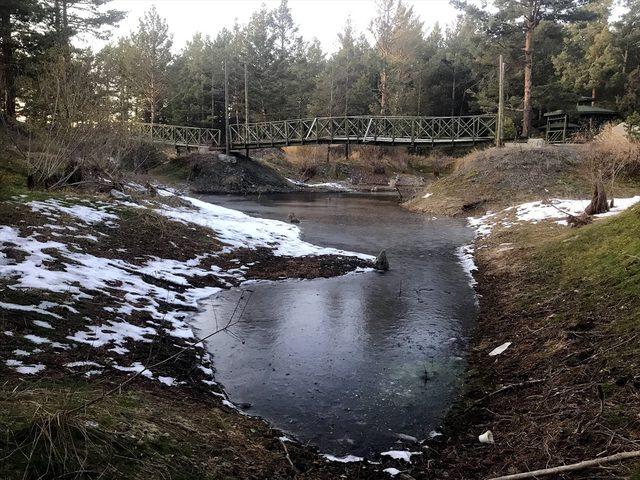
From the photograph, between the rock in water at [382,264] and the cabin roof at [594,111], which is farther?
the cabin roof at [594,111]

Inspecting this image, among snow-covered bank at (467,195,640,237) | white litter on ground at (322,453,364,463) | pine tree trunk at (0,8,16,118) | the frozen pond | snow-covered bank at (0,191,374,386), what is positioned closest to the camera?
white litter on ground at (322,453,364,463)

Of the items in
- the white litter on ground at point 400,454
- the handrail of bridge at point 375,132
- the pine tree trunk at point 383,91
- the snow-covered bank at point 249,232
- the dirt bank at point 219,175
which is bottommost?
the white litter on ground at point 400,454

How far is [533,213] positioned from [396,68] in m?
31.9

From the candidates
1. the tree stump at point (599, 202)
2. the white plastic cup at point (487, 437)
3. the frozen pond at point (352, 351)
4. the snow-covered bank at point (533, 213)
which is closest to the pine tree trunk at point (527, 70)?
the snow-covered bank at point (533, 213)

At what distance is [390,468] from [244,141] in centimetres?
3297

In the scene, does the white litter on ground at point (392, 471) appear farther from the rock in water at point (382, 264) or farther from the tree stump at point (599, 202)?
the tree stump at point (599, 202)

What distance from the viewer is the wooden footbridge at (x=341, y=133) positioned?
29.3 meters

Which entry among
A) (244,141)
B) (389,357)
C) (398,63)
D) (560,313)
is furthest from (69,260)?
(398,63)

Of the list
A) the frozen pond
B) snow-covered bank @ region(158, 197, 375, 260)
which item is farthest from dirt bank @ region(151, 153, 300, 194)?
the frozen pond

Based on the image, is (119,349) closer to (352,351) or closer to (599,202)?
(352,351)

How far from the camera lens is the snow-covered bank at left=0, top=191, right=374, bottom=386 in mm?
5129

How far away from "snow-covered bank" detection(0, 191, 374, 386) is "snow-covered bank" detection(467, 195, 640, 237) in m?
5.75

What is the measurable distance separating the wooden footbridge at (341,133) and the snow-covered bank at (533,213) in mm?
11393

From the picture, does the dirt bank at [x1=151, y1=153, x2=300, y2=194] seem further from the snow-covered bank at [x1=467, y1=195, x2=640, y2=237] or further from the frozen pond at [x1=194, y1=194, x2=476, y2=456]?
the frozen pond at [x1=194, y1=194, x2=476, y2=456]
